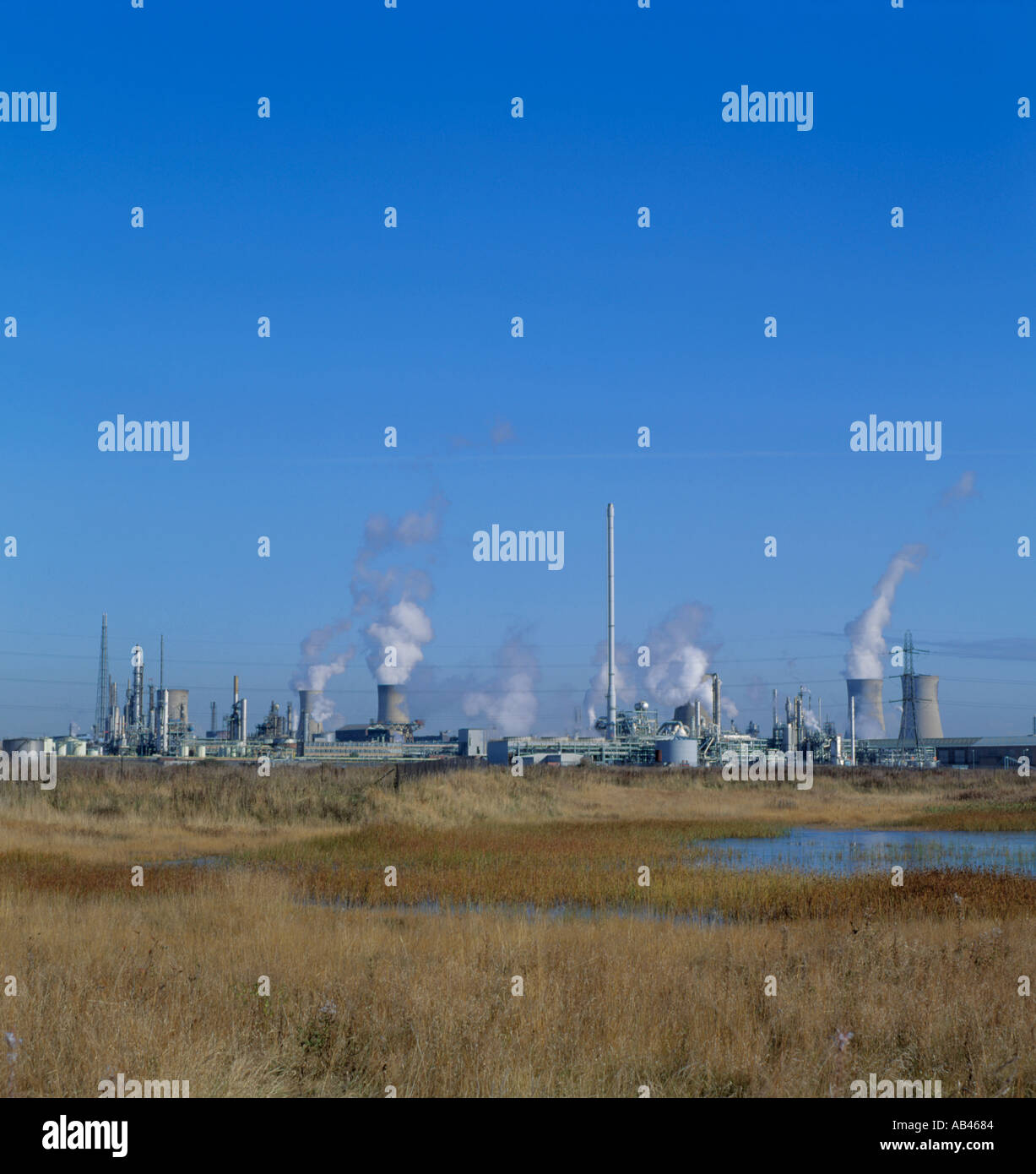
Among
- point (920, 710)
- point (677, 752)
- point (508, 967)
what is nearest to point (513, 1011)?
point (508, 967)

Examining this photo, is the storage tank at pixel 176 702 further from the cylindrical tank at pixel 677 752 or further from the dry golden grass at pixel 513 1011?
the dry golden grass at pixel 513 1011

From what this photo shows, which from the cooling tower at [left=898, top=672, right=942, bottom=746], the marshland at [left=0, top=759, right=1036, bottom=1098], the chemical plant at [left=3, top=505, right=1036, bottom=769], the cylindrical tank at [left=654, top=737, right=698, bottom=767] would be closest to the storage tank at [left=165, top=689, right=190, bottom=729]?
the chemical plant at [left=3, top=505, right=1036, bottom=769]

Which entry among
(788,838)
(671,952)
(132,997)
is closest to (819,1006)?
(671,952)

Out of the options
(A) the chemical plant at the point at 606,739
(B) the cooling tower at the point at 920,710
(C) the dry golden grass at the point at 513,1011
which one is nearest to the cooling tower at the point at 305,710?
(A) the chemical plant at the point at 606,739

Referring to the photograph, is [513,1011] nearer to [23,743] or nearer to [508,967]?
[508,967]

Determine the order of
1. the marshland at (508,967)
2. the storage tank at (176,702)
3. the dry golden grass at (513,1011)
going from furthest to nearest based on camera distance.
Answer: the storage tank at (176,702)
the marshland at (508,967)
the dry golden grass at (513,1011)

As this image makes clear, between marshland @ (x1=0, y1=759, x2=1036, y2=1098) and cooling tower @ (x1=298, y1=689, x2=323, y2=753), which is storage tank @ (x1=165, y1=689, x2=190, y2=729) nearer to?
cooling tower @ (x1=298, y1=689, x2=323, y2=753)

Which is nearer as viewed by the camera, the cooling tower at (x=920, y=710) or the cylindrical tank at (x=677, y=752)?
the cylindrical tank at (x=677, y=752)
